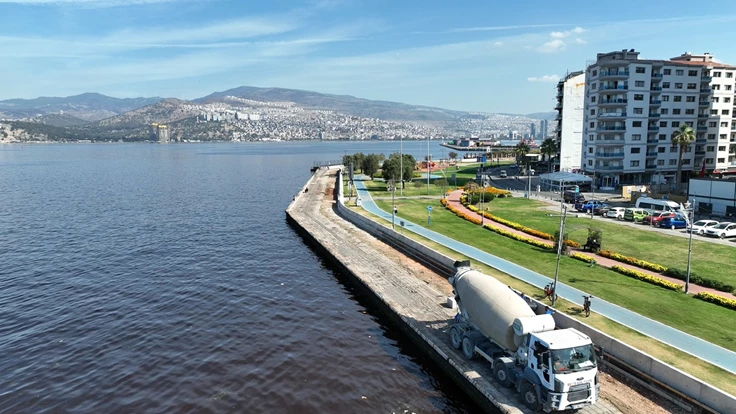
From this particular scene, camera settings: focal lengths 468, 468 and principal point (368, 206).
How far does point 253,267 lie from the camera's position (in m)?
45.4

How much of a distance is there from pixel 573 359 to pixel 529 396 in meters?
2.43

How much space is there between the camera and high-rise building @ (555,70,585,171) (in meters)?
110

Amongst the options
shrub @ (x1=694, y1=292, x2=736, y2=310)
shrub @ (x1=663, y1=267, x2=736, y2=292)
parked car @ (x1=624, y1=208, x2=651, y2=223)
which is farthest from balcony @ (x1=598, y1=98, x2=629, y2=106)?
shrub @ (x1=694, y1=292, x2=736, y2=310)

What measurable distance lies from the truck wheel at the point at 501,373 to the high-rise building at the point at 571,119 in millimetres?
98140

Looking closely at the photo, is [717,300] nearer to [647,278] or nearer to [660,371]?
[647,278]

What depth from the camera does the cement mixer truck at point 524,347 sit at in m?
17.8

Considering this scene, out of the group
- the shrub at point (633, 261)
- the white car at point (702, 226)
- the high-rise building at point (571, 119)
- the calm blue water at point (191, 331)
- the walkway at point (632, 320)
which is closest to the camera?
the walkway at point (632, 320)

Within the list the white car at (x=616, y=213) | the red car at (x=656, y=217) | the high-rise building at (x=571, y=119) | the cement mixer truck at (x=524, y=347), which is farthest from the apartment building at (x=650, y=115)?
the cement mixer truck at (x=524, y=347)

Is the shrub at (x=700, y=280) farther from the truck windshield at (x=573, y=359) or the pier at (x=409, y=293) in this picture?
the truck windshield at (x=573, y=359)

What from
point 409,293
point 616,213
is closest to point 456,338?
point 409,293

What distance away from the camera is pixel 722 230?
4594 cm

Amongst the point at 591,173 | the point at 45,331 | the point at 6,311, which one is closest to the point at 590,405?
the point at 45,331

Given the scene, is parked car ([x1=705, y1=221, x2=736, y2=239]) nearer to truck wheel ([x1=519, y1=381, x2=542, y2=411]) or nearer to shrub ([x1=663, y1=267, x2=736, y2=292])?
shrub ([x1=663, y1=267, x2=736, y2=292])

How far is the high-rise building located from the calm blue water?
7804 cm
